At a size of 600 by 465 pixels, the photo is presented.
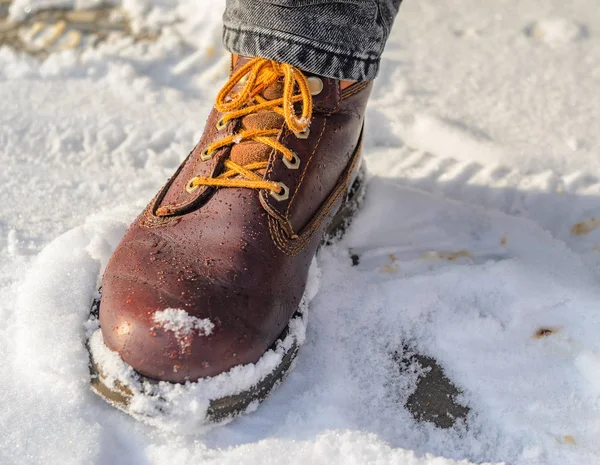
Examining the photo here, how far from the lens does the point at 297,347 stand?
1.03 meters

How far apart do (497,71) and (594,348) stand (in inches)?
36.8

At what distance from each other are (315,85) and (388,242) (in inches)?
16.5

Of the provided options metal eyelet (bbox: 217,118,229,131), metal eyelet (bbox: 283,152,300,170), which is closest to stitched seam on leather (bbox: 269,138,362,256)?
metal eyelet (bbox: 283,152,300,170)

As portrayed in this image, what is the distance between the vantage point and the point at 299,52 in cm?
101

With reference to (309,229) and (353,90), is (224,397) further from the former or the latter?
(353,90)

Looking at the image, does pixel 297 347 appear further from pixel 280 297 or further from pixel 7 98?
pixel 7 98

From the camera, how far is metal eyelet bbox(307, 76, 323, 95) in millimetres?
1037

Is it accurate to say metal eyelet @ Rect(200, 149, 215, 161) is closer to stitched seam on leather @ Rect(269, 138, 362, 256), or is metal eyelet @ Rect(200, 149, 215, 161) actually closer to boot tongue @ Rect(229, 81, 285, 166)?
boot tongue @ Rect(229, 81, 285, 166)

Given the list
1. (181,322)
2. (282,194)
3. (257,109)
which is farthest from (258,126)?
(181,322)

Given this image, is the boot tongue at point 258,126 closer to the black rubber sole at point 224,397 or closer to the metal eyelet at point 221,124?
the metal eyelet at point 221,124

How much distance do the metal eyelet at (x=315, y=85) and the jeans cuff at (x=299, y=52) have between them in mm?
11

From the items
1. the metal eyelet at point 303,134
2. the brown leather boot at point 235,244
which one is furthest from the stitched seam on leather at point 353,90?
the metal eyelet at point 303,134

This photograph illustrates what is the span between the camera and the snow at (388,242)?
944 mm

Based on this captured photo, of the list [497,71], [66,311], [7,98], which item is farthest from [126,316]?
[497,71]
